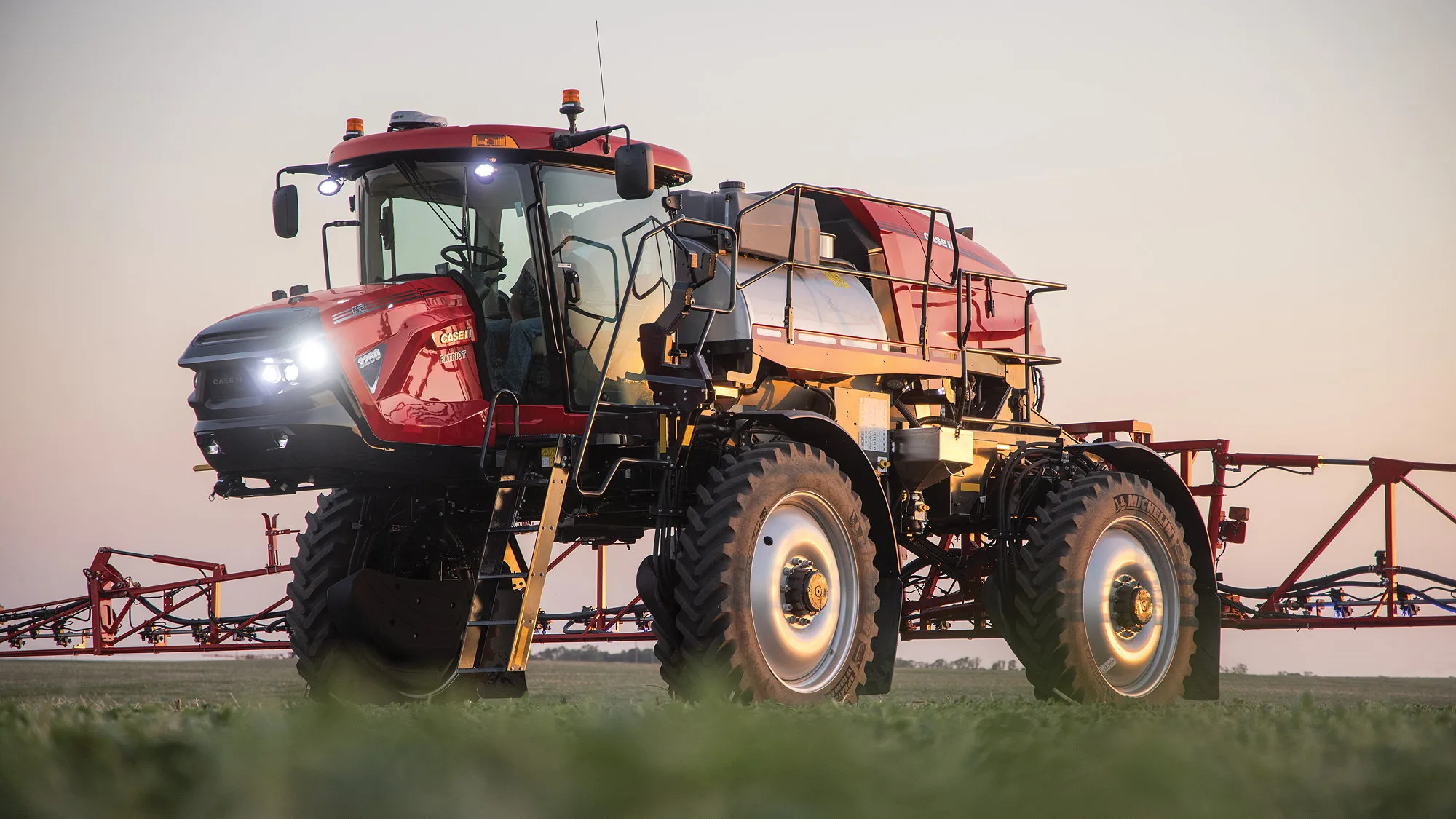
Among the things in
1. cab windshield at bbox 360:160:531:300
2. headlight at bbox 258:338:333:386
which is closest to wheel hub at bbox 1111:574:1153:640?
cab windshield at bbox 360:160:531:300

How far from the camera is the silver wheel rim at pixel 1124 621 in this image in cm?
1013

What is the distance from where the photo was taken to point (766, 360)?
9.18 m

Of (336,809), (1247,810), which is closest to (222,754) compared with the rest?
(336,809)

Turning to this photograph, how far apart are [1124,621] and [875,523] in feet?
8.31

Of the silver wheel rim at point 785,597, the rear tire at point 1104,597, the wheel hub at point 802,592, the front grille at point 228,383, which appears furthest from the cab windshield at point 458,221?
the rear tire at point 1104,597

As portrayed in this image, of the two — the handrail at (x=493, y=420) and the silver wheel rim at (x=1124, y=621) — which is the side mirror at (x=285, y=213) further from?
the silver wheel rim at (x=1124, y=621)

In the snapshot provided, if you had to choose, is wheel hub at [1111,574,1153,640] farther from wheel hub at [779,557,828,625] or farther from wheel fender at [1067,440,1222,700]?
wheel hub at [779,557,828,625]

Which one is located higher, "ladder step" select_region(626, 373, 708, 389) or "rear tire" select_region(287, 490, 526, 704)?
"ladder step" select_region(626, 373, 708, 389)

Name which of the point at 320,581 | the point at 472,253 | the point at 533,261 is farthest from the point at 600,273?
the point at 320,581

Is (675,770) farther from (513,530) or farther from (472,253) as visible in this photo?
(472,253)

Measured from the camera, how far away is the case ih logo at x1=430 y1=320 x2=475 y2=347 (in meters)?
8.55

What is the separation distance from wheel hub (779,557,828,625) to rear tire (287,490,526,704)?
2026mm

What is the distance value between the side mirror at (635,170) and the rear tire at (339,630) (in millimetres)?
3102

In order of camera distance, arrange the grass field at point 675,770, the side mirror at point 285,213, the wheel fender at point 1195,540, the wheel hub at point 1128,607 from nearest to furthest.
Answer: the grass field at point 675,770 → the side mirror at point 285,213 → the wheel hub at point 1128,607 → the wheel fender at point 1195,540
